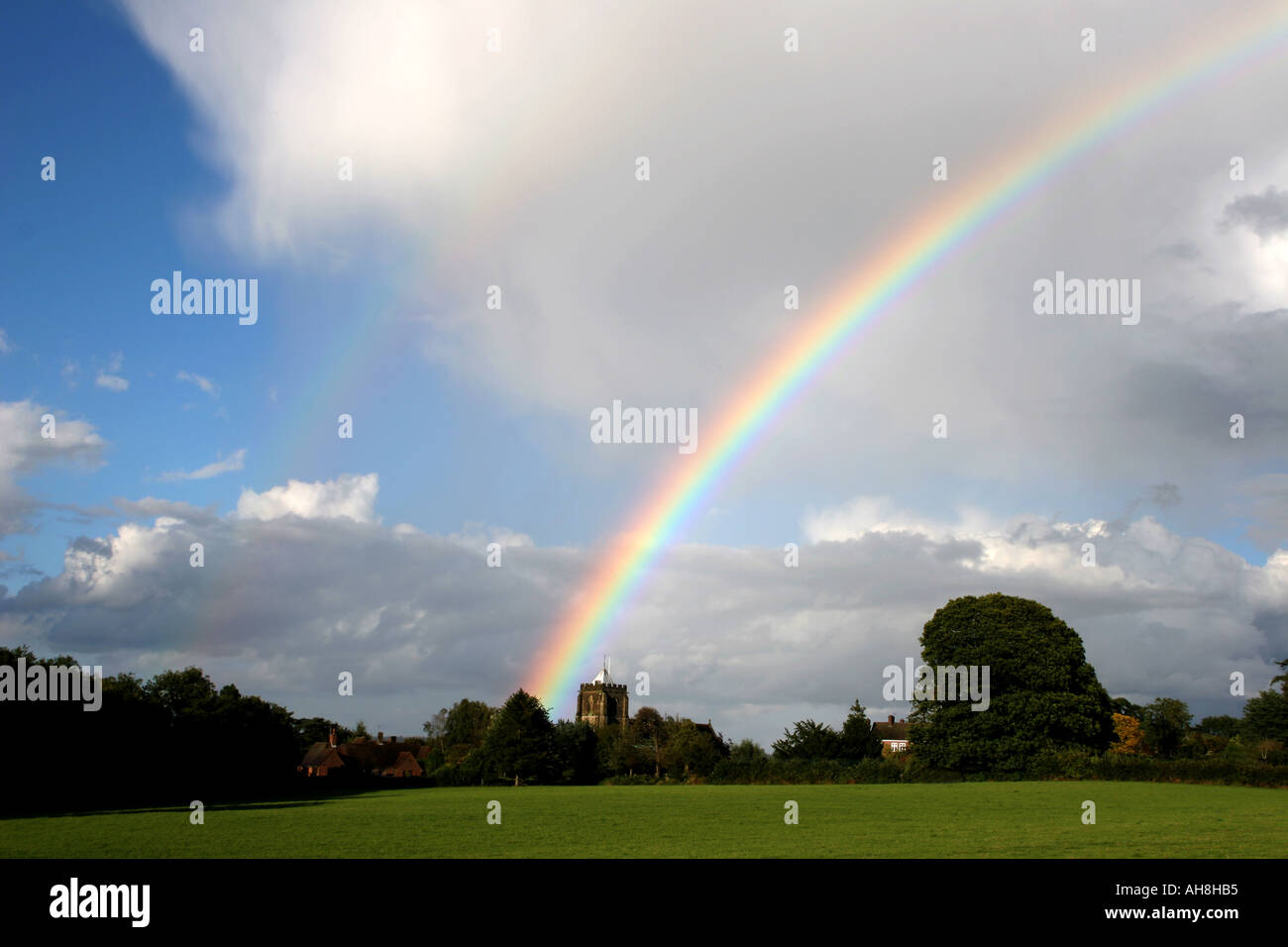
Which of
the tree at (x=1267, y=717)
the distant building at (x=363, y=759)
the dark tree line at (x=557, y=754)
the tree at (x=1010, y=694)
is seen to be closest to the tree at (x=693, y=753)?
the dark tree line at (x=557, y=754)

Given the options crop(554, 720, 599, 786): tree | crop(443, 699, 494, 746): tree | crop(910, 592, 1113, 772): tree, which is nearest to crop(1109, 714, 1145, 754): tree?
crop(910, 592, 1113, 772): tree

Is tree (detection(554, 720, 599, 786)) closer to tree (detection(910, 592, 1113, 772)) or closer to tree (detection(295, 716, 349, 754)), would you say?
tree (detection(910, 592, 1113, 772))

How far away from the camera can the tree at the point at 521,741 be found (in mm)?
87500

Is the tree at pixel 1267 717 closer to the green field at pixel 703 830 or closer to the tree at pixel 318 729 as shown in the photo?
the green field at pixel 703 830

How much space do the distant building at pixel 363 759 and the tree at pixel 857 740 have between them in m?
64.1

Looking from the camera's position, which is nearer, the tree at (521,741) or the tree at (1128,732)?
the tree at (521,741)

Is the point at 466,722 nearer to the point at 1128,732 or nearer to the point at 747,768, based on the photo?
the point at 747,768

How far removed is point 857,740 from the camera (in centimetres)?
8650

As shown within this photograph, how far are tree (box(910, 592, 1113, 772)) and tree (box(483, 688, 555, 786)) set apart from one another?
3487 centimetres

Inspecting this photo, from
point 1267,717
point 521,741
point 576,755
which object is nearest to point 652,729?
point 576,755
